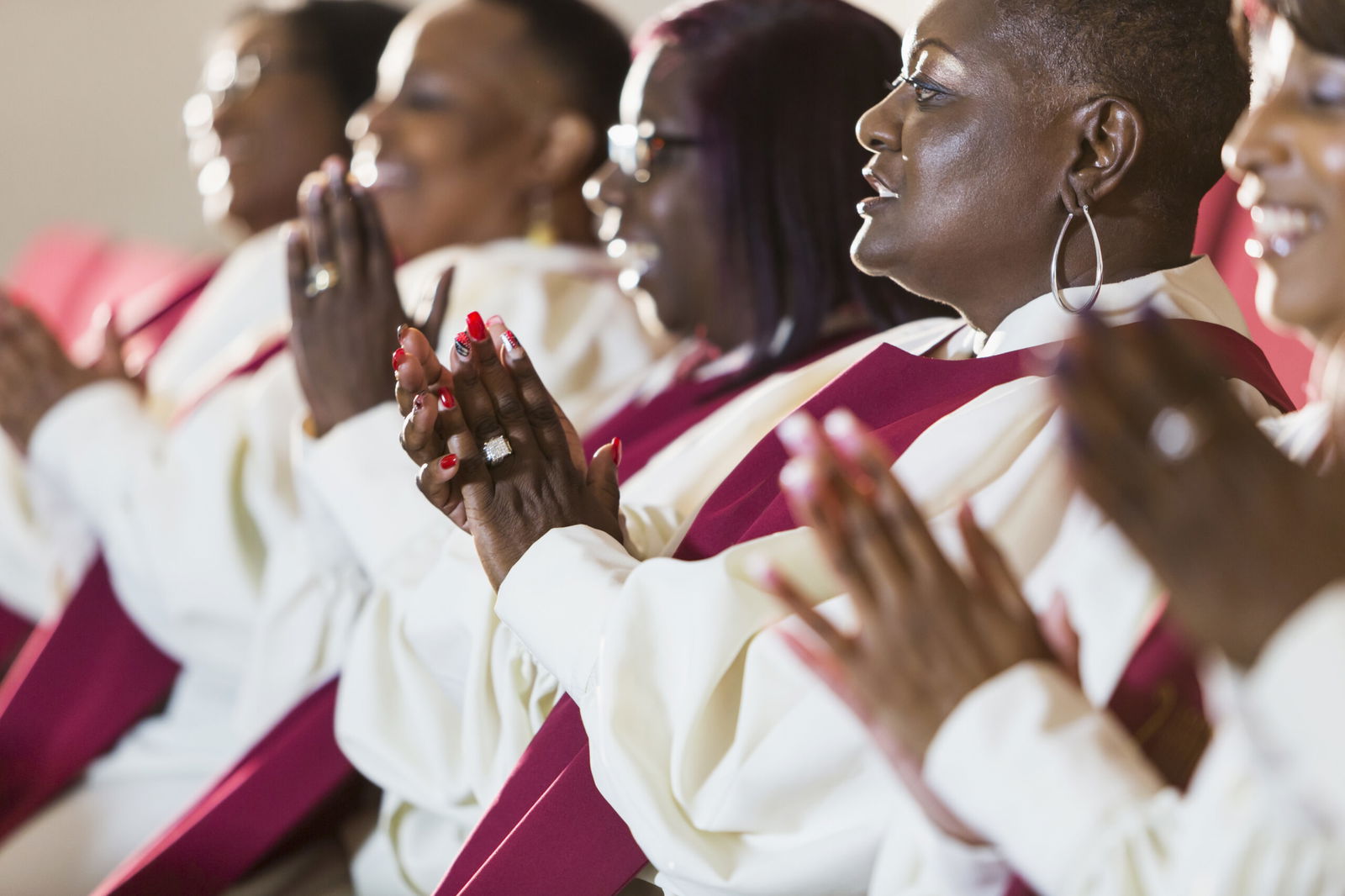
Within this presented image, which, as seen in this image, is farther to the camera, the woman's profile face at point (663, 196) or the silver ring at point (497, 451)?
the woman's profile face at point (663, 196)

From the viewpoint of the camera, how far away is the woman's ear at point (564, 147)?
1.98 meters

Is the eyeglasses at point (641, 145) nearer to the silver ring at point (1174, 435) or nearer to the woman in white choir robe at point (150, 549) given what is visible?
the woman in white choir robe at point (150, 549)

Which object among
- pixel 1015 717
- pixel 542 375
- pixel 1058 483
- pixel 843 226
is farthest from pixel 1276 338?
pixel 1015 717

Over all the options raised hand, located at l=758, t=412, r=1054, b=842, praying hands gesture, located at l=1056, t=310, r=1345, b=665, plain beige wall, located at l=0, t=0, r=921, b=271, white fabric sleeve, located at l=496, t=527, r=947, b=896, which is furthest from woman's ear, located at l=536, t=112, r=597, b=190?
plain beige wall, located at l=0, t=0, r=921, b=271

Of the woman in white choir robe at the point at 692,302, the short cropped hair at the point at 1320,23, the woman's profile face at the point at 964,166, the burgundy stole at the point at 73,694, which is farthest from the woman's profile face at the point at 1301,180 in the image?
the burgundy stole at the point at 73,694

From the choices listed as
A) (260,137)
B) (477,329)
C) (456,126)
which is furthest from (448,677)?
(260,137)

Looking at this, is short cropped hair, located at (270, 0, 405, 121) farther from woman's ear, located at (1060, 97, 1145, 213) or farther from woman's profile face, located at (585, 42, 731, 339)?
woman's ear, located at (1060, 97, 1145, 213)

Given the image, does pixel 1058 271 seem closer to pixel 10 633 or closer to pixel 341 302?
pixel 341 302

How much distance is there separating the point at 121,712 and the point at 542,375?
688mm

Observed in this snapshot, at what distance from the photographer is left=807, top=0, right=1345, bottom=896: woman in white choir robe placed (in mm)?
589

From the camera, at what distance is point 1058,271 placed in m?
1.12

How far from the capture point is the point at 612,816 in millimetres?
1076

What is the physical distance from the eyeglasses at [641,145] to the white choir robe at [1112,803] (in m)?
1.04

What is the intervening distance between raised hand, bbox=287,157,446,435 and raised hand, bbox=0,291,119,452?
1.57 feet
